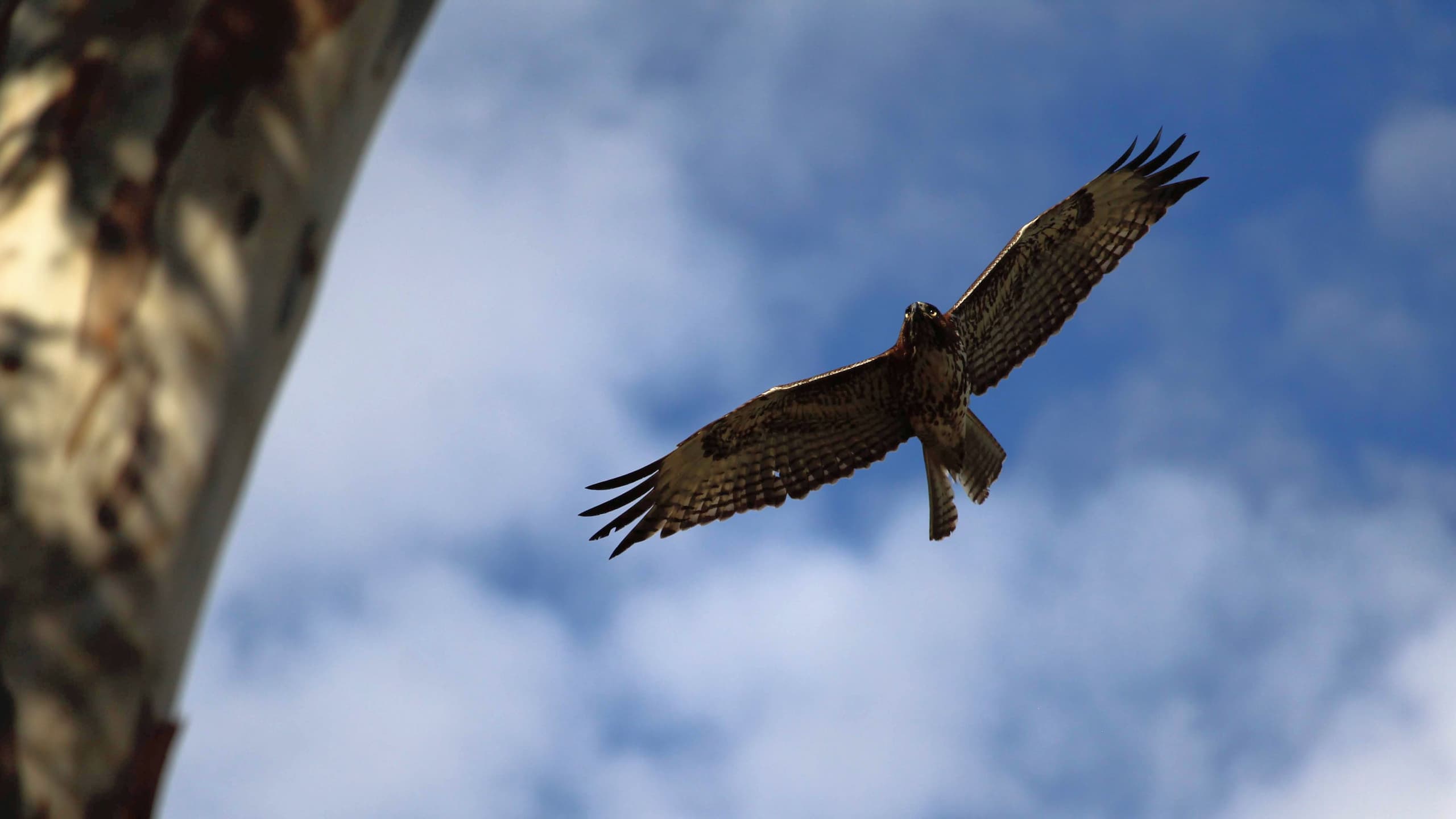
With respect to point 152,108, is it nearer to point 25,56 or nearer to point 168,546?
point 25,56

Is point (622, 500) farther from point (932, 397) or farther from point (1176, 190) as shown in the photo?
point (1176, 190)

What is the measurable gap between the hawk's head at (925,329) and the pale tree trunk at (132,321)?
7908 mm

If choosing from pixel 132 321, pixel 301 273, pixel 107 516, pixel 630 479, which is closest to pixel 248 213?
pixel 301 273

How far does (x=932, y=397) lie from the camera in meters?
9.94

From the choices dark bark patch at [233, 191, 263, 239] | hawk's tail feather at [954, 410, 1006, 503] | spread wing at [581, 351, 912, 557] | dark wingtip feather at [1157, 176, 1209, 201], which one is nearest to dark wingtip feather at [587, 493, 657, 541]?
spread wing at [581, 351, 912, 557]

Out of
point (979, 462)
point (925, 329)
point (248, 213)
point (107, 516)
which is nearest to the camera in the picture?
point (107, 516)

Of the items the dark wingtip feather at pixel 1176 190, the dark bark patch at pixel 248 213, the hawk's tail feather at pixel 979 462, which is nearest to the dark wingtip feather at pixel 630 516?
the hawk's tail feather at pixel 979 462

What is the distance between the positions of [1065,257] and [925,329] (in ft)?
6.55

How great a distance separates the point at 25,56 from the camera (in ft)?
→ 6.23

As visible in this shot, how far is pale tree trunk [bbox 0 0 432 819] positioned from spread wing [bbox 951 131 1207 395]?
29.2 feet

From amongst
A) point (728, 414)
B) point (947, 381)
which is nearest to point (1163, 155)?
point (947, 381)

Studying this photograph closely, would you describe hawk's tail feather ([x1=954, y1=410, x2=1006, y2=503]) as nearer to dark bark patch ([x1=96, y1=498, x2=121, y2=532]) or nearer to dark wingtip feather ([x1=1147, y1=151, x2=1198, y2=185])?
dark wingtip feather ([x1=1147, y1=151, x2=1198, y2=185])

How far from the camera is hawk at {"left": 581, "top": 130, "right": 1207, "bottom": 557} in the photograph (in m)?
9.91

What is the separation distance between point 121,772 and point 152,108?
38.5 inches
